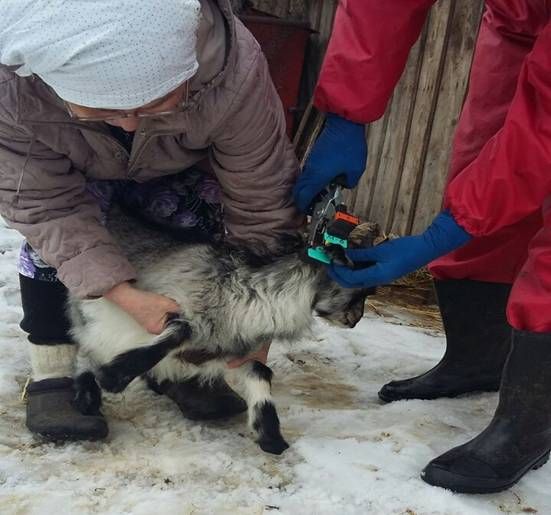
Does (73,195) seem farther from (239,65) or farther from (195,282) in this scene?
(239,65)

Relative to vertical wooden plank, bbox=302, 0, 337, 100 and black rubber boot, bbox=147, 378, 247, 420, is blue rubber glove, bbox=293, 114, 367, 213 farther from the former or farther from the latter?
vertical wooden plank, bbox=302, 0, 337, 100

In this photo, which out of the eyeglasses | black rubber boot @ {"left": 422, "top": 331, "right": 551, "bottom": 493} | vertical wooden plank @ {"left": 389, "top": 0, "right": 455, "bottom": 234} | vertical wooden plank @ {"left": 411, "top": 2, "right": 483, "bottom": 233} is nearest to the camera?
the eyeglasses

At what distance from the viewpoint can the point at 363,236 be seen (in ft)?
8.14

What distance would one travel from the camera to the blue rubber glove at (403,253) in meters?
2.15

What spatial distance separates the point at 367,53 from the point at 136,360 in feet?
3.84

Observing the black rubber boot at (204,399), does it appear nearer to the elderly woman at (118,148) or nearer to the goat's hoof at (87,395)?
the elderly woman at (118,148)

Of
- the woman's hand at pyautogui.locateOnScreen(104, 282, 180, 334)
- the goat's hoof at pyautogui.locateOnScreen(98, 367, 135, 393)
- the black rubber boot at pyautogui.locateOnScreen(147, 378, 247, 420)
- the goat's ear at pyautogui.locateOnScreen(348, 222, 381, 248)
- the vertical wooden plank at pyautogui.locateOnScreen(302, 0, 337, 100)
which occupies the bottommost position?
the black rubber boot at pyautogui.locateOnScreen(147, 378, 247, 420)

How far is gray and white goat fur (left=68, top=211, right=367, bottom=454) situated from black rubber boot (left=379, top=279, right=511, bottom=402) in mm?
441

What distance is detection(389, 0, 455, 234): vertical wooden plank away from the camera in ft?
15.2

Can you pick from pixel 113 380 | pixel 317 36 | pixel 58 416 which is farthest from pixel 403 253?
pixel 317 36

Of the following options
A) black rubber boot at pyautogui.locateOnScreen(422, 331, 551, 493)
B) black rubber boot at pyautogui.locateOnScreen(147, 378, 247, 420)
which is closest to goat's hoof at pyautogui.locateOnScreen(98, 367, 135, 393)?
black rubber boot at pyautogui.locateOnScreen(147, 378, 247, 420)

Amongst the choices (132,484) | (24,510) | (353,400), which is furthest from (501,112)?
(24,510)

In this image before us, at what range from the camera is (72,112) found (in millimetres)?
1907

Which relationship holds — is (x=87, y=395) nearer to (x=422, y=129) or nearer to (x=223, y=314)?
(x=223, y=314)
